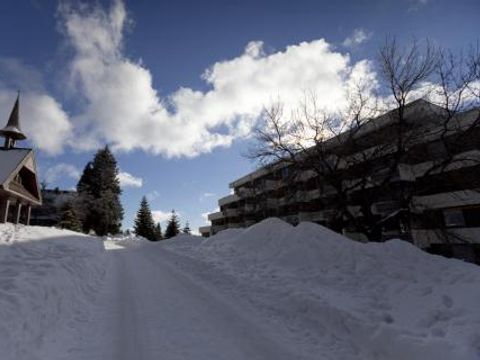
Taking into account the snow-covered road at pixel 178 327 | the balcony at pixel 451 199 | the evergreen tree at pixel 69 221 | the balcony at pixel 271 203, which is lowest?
the snow-covered road at pixel 178 327

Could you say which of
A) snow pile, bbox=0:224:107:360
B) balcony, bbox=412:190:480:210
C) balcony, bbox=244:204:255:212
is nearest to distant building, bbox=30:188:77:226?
balcony, bbox=244:204:255:212

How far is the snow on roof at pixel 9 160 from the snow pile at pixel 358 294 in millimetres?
18947

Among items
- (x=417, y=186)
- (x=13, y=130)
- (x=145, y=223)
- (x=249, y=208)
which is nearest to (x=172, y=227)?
(x=145, y=223)

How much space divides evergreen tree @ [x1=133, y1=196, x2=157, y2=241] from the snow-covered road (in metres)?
58.6

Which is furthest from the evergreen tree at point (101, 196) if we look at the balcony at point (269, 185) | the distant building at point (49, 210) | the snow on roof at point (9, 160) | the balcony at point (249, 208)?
the balcony at point (269, 185)

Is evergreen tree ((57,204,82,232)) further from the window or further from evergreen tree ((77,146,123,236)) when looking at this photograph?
the window

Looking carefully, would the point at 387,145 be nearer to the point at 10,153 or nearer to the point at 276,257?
the point at 276,257

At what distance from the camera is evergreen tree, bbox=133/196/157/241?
66062 millimetres

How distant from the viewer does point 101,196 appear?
55.3m

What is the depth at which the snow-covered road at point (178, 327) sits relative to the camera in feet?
17.0

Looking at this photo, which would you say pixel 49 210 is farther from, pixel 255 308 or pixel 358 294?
pixel 358 294

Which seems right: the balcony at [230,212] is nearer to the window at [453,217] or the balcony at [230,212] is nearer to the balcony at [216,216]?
the balcony at [216,216]

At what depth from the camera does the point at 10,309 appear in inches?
206

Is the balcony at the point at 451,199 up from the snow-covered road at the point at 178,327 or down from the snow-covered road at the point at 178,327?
up
